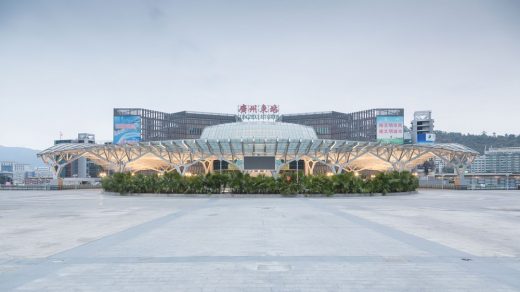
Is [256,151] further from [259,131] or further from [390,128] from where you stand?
[390,128]

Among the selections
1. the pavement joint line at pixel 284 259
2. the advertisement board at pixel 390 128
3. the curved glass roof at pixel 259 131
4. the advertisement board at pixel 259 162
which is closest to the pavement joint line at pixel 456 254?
the pavement joint line at pixel 284 259

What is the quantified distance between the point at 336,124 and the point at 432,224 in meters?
164

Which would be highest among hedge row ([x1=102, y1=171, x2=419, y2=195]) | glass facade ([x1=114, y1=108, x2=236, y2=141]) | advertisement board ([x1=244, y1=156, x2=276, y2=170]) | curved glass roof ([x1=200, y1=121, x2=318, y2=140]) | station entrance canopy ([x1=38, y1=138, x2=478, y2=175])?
glass facade ([x1=114, y1=108, x2=236, y2=141])

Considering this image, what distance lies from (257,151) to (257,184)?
35895mm

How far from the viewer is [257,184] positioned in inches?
1649

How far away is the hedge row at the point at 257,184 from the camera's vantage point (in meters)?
41.8

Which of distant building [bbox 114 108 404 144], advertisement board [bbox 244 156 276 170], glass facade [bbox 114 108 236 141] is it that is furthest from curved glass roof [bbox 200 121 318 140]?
glass facade [bbox 114 108 236 141]

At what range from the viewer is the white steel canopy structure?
72.4m

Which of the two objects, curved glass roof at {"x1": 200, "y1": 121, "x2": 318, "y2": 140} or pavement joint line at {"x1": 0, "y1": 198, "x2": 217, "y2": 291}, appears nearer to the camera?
pavement joint line at {"x1": 0, "y1": 198, "x2": 217, "y2": 291}

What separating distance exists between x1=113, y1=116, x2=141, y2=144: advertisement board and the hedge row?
83447 millimetres

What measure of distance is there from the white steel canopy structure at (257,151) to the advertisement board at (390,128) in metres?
35.6

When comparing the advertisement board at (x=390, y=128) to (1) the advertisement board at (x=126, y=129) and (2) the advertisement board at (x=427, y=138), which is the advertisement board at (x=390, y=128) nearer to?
(2) the advertisement board at (x=427, y=138)

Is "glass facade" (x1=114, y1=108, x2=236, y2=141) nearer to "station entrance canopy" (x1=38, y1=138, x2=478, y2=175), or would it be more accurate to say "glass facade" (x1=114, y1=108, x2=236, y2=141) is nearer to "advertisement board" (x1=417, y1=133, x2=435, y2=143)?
"advertisement board" (x1=417, y1=133, x2=435, y2=143)

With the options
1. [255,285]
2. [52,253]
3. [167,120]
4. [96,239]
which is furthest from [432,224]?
[167,120]
